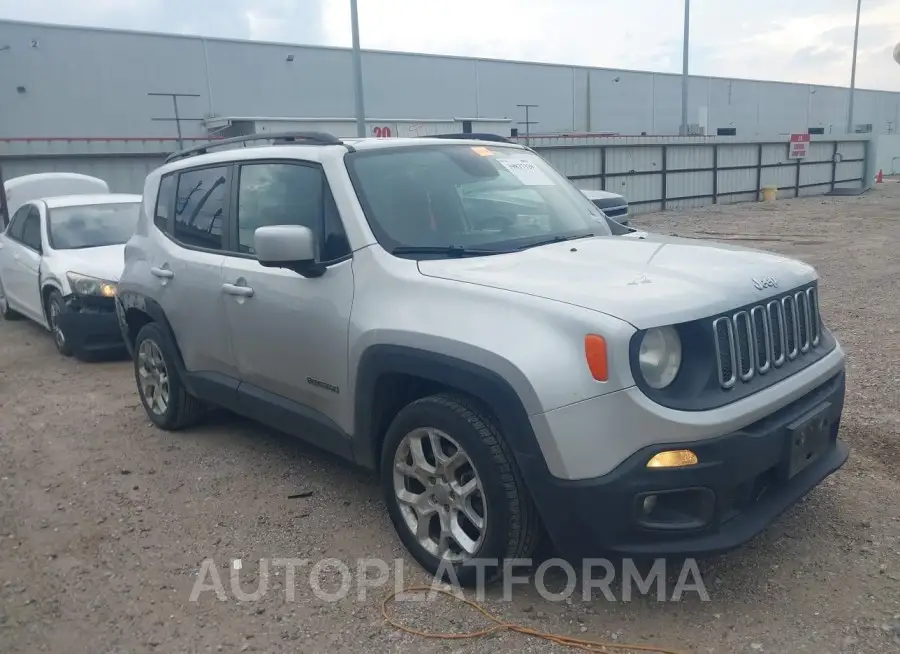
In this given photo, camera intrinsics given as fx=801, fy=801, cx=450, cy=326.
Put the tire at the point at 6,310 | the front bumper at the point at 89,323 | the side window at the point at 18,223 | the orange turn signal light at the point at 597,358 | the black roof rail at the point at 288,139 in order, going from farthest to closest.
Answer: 1. the tire at the point at 6,310
2. the side window at the point at 18,223
3. the front bumper at the point at 89,323
4. the black roof rail at the point at 288,139
5. the orange turn signal light at the point at 597,358

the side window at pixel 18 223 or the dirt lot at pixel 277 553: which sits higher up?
the side window at pixel 18 223

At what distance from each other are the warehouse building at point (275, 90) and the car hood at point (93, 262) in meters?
12.7

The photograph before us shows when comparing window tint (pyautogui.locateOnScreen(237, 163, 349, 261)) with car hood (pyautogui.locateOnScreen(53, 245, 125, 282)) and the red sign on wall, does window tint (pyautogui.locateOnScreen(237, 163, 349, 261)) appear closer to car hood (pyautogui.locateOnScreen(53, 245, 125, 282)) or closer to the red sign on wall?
car hood (pyautogui.locateOnScreen(53, 245, 125, 282))

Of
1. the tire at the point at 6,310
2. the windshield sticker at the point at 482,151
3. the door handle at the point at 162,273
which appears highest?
the windshield sticker at the point at 482,151

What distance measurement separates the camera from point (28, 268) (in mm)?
8648

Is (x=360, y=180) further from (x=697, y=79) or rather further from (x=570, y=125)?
(x=697, y=79)

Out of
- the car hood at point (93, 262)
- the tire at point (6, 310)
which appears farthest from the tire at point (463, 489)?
the tire at point (6, 310)

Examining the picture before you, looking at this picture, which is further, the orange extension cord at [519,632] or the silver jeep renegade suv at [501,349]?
the orange extension cord at [519,632]

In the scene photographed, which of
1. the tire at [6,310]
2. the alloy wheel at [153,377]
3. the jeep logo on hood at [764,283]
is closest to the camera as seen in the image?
the jeep logo on hood at [764,283]

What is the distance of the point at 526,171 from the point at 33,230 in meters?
6.66

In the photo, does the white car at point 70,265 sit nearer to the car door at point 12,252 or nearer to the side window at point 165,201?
the car door at point 12,252

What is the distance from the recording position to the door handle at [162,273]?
4.94 m

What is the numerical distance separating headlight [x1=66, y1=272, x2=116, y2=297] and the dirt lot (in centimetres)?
172

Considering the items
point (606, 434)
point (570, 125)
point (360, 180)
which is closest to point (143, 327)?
point (360, 180)
